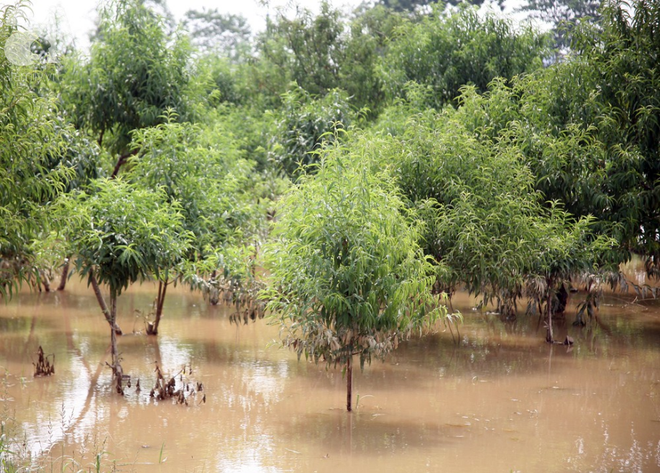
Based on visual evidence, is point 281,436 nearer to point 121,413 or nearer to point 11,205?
point 121,413

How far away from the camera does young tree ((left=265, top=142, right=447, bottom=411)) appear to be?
9297 mm

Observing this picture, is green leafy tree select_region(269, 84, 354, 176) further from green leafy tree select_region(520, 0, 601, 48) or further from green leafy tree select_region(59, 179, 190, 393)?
green leafy tree select_region(520, 0, 601, 48)

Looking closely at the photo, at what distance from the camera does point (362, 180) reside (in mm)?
9570

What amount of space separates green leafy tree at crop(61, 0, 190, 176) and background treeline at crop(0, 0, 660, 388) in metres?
0.05

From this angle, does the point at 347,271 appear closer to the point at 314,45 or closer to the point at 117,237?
the point at 117,237

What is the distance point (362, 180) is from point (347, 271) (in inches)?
46.9

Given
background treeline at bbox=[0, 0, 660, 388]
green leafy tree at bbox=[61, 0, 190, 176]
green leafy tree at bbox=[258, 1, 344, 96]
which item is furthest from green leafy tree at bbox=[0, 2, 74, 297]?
green leafy tree at bbox=[258, 1, 344, 96]

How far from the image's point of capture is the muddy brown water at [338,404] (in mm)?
8570

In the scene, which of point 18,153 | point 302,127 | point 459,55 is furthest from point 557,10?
point 18,153

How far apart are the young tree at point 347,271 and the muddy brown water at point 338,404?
4.00ft

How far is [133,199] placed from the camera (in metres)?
10.7

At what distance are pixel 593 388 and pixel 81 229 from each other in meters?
8.01

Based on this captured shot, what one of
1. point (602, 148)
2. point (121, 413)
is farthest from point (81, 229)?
point (602, 148)

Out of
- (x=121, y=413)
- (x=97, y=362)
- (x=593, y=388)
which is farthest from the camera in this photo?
(x=97, y=362)
